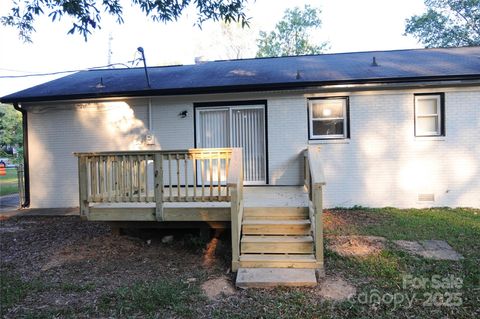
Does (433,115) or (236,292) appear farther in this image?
(433,115)

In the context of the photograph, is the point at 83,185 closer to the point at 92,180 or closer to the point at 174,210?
the point at 92,180

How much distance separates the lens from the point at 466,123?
877 cm

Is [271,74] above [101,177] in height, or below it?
above

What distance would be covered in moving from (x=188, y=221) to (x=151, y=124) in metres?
4.24

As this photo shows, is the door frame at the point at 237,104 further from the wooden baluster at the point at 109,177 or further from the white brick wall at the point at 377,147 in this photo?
the wooden baluster at the point at 109,177

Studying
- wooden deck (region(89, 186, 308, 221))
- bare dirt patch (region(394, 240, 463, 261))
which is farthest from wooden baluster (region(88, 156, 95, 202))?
bare dirt patch (region(394, 240, 463, 261))

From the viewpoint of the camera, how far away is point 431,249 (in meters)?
5.67

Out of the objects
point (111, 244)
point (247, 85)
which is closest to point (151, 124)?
point (247, 85)

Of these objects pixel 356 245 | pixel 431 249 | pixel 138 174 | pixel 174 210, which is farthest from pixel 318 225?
pixel 138 174

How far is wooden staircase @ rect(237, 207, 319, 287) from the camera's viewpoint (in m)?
4.64

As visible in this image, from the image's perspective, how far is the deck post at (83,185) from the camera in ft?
19.4

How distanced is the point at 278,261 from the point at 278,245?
307mm

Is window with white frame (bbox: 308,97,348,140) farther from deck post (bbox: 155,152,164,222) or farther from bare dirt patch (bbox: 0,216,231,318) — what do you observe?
deck post (bbox: 155,152,164,222)

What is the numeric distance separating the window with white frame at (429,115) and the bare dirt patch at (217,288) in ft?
21.2
